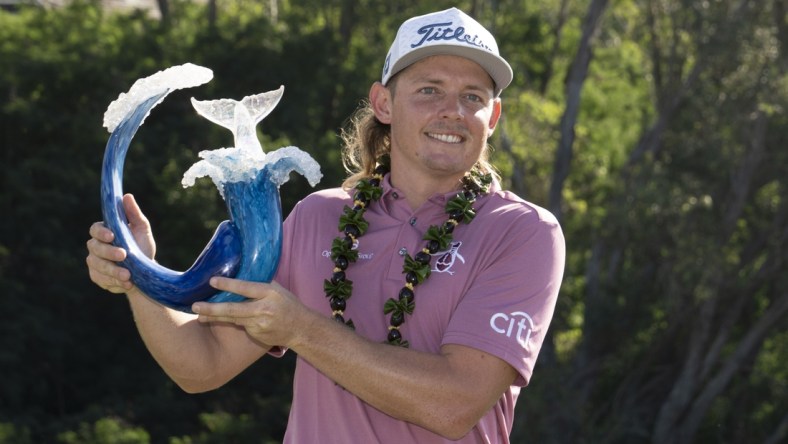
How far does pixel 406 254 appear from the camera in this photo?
3004mm

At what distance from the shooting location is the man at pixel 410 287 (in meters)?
2.64

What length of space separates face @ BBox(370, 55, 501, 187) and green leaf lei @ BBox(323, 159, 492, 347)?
8 cm

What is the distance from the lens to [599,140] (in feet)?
67.0

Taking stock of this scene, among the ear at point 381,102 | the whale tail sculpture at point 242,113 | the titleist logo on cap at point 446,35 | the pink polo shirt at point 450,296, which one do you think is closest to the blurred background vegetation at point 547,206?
the ear at point 381,102

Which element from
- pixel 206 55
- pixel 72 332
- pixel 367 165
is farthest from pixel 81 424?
pixel 367 165

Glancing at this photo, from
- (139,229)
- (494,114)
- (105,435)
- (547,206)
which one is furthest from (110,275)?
(547,206)

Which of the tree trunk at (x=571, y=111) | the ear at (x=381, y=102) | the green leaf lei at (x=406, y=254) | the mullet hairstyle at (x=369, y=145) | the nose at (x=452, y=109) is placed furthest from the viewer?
the tree trunk at (x=571, y=111)

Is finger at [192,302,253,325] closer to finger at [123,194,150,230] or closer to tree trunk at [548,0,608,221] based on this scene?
finger at [123,194,150,230]

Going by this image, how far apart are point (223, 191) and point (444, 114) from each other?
0.63 metres

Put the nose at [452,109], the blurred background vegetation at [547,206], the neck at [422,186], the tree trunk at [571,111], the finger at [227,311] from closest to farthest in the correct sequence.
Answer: the finger at [227,311] → the nose at [452,109] → the neck at [422,186] → the blurred background vegetation at [547,206] → the tree trunk at [571,111]

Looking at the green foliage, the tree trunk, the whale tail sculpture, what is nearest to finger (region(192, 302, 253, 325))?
the whale tail sculpture

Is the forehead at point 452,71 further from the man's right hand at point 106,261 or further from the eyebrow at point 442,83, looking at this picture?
the man's right hand at point 106,261

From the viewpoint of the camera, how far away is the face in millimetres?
3035

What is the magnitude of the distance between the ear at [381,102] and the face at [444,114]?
144mm
